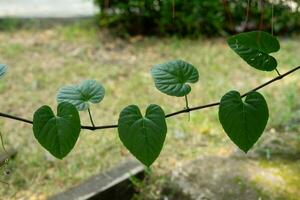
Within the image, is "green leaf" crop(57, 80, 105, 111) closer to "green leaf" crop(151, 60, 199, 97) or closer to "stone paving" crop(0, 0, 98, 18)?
"green leaf" crop(151, 60, 199, 97)

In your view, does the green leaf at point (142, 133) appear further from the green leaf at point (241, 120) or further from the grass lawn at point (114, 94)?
the grass lawn at point (114, 94)

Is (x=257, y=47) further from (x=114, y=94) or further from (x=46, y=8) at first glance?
(x=46, y=8)

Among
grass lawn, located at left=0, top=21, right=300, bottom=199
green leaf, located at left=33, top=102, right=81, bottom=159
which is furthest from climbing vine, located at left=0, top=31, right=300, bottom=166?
grass lawn, located at left=0, top=21, right=300, bottom=199

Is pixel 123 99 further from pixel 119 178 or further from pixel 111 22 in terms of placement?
pixel 111 22

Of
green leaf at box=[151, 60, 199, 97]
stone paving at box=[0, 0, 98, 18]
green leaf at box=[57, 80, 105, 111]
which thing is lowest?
stone paving at box=[0, 0, 98, 18]

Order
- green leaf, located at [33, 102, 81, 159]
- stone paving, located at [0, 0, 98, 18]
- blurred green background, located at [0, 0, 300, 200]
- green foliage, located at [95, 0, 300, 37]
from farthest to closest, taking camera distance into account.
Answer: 1. stone paving, located at [0, 0, 98, 18]
2. green foliage, located at [95, 0, 300, 37]
3. blurred green background, located at [0, 0, 300, 200]
4. green leaf, located at [33, 102, 81, 159]

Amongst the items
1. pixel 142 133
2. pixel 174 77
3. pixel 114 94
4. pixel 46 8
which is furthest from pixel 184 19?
pixel 142 133
